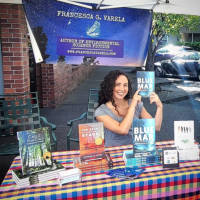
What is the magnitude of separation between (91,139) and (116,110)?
0.84m

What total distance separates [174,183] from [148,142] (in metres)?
0.34

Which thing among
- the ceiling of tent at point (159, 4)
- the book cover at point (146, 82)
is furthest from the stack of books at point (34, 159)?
the ceiling of tent at point (159, 4)

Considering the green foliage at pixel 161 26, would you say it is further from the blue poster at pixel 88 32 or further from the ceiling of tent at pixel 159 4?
the blue poster at pixel 88 32

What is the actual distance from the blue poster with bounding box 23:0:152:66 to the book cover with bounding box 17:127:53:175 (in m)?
1.76

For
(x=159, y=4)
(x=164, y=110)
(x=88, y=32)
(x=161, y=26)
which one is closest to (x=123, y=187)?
(x=88, y=32)

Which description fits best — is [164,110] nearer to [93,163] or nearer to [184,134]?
[184,134]

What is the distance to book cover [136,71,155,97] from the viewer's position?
7.27 ft

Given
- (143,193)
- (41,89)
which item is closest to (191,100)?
(41,89)

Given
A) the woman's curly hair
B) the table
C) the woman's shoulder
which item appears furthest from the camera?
the woman's curly hair

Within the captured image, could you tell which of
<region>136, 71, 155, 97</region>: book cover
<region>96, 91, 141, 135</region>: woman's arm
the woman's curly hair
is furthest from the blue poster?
<region>136, 71, 155, 97</region>: book cover

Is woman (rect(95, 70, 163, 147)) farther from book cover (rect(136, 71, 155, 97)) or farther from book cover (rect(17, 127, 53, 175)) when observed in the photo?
book cover (rect(17, 127, 53, 175))

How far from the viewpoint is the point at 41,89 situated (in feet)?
24.9

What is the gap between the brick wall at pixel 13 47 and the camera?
4.54m

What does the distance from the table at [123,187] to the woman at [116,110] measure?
2.08 ft
